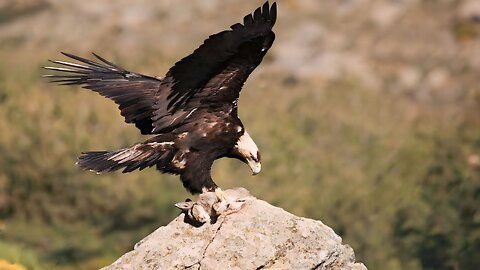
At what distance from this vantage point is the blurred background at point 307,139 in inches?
689

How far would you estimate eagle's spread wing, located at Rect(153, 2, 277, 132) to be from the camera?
8.35m

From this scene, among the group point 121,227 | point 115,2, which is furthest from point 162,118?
point 115,2

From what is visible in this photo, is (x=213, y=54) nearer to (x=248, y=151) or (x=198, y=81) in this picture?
(x=198, y=81)

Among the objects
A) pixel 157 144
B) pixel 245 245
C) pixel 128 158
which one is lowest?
Answer: pixel 245 245

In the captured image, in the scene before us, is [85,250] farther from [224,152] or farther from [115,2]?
[115,2]

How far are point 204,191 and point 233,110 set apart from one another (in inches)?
32.3

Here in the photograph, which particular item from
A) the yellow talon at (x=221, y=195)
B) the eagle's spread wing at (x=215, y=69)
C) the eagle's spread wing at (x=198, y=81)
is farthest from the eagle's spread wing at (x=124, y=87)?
the yellow talon at (x=221, y=195)

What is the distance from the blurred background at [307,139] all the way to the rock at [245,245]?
2.38 meters

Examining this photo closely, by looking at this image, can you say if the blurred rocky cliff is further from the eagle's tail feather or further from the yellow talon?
the yellow talon

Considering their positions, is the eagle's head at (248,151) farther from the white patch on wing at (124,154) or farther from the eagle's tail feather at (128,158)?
the white patch on wing at (124,154)

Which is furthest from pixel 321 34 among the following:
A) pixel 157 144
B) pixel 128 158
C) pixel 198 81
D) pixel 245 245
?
pixel 245 245

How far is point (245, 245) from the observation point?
798 cm

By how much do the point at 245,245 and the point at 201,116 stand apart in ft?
4.89

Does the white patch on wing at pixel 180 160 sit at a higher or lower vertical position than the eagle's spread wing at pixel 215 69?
lower
